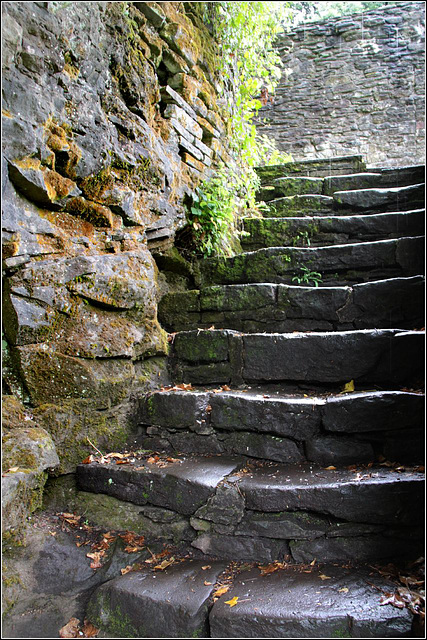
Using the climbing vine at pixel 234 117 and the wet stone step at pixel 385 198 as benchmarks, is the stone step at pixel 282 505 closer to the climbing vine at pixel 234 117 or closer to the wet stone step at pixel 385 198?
the climbing vine at pixel 234 117

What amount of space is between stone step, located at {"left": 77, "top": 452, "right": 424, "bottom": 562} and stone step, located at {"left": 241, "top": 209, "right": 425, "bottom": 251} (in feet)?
7.71

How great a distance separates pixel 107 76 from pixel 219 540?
8.79 feet

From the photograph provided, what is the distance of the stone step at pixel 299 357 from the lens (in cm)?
252

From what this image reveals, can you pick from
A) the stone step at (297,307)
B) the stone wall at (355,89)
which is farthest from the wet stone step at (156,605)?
the stone wall at (355,89)

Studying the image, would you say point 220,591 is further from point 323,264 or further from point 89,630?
point 323,264

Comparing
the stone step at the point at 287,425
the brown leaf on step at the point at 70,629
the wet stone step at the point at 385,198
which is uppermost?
the wet stone step at the point at 385,198

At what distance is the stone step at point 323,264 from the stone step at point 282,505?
1721 millimetres

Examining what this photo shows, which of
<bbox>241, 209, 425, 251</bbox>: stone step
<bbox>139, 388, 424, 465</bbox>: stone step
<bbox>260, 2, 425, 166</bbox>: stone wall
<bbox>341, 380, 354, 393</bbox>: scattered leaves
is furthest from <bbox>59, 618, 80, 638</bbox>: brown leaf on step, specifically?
<bbox>260, 2, 425, 166</bbox>: stone wall

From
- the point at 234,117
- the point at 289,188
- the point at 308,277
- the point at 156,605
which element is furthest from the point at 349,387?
the point at 234,117

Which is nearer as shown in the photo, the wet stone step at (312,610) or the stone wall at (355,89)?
the wet stone step at (312,610)

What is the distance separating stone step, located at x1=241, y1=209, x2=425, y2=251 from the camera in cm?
377

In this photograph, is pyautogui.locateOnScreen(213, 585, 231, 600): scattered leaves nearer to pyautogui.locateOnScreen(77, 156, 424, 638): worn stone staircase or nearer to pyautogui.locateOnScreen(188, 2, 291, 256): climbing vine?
pyautogui.locateOnScreen(77, 156, 424, 638): worn stone staircase

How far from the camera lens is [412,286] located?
9.46ft

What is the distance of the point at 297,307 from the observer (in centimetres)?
312
